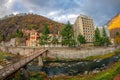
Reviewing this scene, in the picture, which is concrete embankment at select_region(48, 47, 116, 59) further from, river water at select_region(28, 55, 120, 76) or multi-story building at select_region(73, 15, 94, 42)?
multi-story building at select_region(73, 15, 94, 42)

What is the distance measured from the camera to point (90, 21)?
197m

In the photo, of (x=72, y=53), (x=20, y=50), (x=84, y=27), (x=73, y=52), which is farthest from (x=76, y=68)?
(x=84, y=27)

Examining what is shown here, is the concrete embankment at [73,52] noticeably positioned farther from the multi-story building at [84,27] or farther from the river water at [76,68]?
the multi-story building at [84,27]

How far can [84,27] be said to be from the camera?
187250 millimetres

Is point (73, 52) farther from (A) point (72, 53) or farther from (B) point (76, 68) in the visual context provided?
(B) point (76, 68)

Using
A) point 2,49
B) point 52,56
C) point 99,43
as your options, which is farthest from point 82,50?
point 2,49

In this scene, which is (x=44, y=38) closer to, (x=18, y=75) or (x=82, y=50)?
(x=82, y=50)

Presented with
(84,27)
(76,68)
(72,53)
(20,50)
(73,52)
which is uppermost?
(84,27)

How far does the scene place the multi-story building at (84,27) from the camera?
7265 inches

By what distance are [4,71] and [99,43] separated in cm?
9654

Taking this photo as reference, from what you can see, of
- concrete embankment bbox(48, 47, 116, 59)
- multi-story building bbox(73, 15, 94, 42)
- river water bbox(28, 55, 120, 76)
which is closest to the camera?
river water bbox(28, 55, 120, 76)

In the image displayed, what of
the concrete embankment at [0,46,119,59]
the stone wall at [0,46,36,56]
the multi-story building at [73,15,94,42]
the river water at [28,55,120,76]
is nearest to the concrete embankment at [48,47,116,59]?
the concrete embankment at [0,46,119,59]

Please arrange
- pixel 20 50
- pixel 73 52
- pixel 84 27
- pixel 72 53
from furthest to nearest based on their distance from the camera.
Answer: pixel 84 27 → pixel 20 50 → pixel 72 53 → pixel 73 52

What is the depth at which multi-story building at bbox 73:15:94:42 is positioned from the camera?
184525mm
